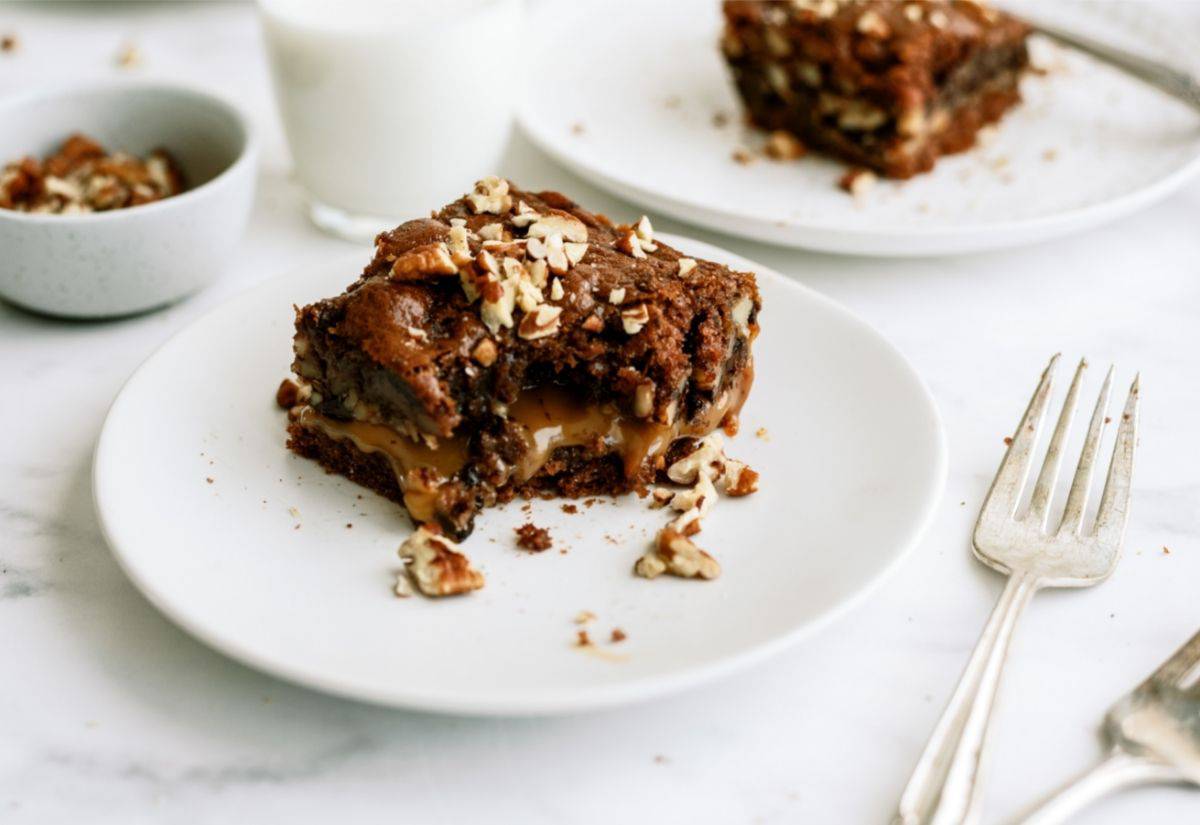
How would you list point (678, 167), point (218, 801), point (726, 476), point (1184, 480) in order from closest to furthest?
1. point (218, 801)
2. point (726, 476)
3. point (1184, 480)
4. point (678, 167)

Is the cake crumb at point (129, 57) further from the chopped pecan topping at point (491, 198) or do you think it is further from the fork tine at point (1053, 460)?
the fork tine at point (1053, 460)

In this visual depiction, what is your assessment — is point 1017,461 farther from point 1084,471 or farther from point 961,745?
point 961,745

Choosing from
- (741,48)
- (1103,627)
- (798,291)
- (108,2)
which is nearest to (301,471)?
(798,291)

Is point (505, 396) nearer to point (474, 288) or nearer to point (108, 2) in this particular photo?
point (474, 288)

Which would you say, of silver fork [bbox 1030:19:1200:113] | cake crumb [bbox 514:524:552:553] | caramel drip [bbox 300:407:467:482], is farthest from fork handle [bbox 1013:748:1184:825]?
silver fork [bbox 1030:19:1200:113]

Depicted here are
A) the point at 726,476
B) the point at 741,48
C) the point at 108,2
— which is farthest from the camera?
the point at 108,2

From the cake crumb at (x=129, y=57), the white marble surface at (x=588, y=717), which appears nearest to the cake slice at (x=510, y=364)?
the white marble surface at (x=588, y=717)

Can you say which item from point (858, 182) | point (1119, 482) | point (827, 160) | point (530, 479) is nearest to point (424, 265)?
point (530, 479)

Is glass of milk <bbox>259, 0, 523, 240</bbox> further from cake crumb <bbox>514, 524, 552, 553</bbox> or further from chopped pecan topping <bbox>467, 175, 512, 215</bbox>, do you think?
cake crumb <bbox>514, 524, 552, 553</bbox>
